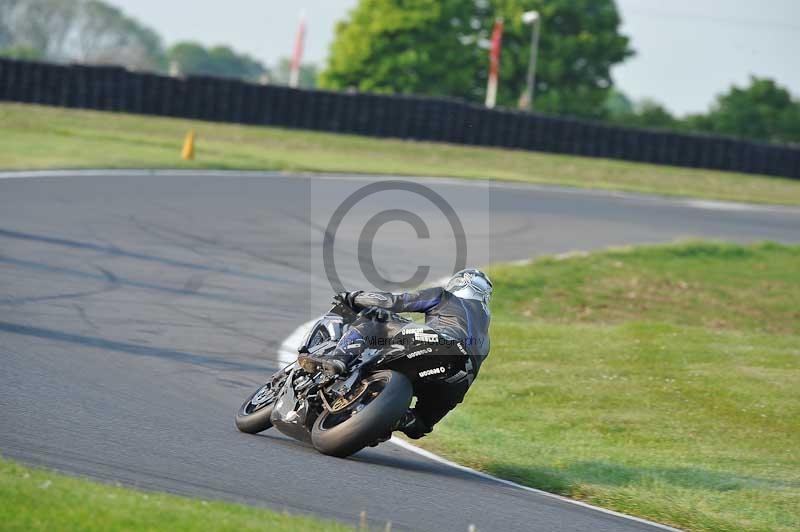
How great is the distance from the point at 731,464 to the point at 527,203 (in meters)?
16.6

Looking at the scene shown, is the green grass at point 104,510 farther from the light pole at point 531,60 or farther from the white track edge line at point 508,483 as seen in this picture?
the light pole at point 531,60

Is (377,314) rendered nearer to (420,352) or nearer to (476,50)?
(420,352)

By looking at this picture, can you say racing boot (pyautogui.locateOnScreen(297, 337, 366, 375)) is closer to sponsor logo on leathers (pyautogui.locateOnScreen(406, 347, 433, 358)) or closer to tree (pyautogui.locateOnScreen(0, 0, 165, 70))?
sponsor logo on leathers (pyautogui.locateOnScreen(406, 347, 433, 358))

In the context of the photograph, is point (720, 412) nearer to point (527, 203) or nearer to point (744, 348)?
point (744, 348)

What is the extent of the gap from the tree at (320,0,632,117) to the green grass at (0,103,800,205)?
32.3m

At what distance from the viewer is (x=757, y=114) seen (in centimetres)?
7112

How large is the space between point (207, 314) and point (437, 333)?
556 cm

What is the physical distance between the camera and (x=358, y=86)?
69.1 m

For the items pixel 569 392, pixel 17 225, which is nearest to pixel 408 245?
pixel 17 225

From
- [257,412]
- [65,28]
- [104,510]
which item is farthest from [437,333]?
[65,28]

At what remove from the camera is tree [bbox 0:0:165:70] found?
5561 inches

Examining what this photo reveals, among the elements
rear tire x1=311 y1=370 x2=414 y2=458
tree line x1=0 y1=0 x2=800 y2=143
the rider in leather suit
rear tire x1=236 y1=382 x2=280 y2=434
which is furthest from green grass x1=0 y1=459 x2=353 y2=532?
tree line x1=0 y1=0 x2=800 y2=143

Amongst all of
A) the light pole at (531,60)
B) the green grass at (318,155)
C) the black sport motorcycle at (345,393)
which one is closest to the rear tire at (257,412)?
the black sport motorcycle at (345,393)

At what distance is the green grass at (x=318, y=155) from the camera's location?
26.4 m
